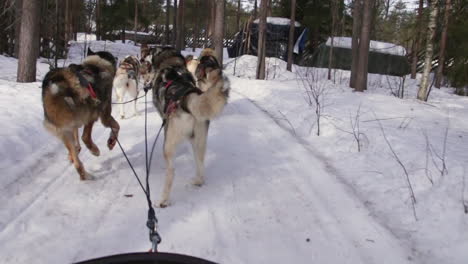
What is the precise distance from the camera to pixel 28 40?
1048 centimetres

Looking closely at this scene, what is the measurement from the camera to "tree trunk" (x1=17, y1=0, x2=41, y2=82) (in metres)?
10.3

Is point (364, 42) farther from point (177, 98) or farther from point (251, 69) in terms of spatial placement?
point (177, 98)

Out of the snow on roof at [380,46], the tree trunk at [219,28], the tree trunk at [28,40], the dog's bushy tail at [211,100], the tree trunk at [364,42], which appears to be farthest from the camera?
the snow on roof at [380,46]

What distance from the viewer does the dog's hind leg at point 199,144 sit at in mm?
3894

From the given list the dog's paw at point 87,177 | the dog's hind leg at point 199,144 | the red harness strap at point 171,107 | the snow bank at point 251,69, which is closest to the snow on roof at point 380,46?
the snow bank at point 251,69

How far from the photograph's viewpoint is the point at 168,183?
12.2ft

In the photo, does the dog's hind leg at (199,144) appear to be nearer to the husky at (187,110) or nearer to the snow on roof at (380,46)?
the husky at (187,110)

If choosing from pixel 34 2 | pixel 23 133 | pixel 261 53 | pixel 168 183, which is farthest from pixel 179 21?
pixel 168 183

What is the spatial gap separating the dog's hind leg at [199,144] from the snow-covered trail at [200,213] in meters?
0.12

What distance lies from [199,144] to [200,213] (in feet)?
2.77

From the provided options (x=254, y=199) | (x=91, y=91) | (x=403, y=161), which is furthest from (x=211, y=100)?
(x=403, y=161)

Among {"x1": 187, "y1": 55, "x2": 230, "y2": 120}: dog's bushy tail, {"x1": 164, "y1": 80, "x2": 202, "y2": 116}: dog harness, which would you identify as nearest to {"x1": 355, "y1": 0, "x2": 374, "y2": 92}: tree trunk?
{"x1": 164, "y1": 80, "x2": 202, "y2": 116}: dog harness

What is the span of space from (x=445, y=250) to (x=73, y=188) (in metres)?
3.71

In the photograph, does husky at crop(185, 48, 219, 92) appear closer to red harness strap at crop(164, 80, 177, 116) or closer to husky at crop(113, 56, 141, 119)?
husky at crop(113, 56, 141, 119)
